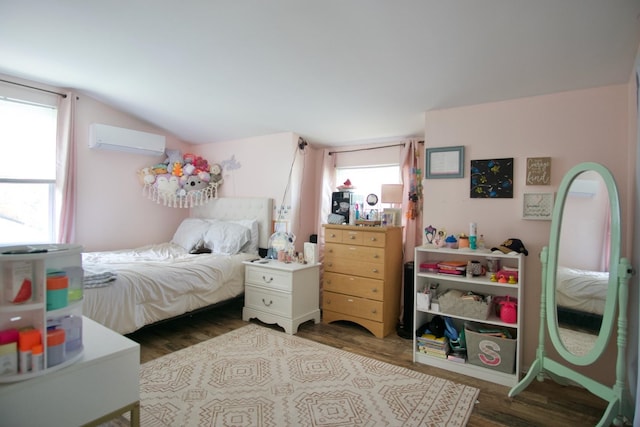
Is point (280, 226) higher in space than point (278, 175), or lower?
lower

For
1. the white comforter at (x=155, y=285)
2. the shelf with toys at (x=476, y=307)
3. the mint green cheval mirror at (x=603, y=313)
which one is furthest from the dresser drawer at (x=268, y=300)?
the mint green cheval mirror at (x=603, y=313)

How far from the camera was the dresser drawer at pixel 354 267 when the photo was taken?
3174 millimetres

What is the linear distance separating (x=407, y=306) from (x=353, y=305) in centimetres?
51

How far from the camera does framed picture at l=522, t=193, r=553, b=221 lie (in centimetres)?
246

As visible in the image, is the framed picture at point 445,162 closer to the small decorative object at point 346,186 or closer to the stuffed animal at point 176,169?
the small decorative object at point 346,186

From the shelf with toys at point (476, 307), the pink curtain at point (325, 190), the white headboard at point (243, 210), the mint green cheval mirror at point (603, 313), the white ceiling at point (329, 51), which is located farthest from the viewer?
the pink curtain at point (325, 190)

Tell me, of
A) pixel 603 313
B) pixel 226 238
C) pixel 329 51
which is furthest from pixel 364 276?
pixel 329 51

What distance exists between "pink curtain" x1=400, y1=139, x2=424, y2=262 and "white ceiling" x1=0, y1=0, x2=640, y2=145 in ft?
0.66

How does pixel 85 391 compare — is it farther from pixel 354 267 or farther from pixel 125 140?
pixel 125 140

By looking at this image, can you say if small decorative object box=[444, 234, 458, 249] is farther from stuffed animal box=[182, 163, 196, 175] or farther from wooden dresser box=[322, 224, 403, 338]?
stuffed animal box=[182, 163, 196, 175]

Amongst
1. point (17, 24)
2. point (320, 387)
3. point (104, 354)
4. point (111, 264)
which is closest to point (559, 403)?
point (320, 387)

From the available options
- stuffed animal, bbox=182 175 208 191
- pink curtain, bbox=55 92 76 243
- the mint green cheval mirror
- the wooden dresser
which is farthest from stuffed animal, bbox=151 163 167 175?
the mint green cheval mirror

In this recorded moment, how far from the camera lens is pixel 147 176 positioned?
4332 mm

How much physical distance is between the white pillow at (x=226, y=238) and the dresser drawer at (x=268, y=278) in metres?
0.39
